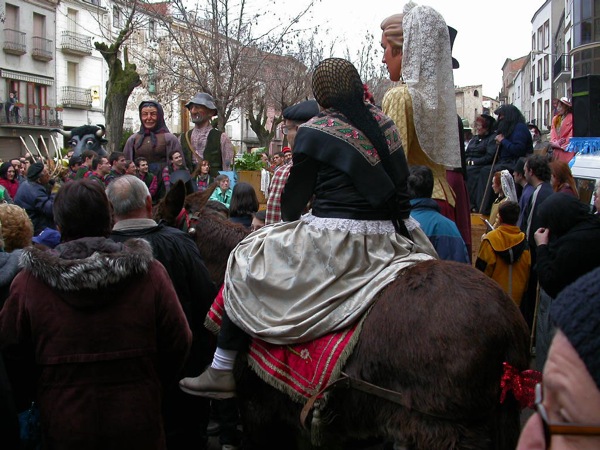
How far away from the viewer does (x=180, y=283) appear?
14.9 ft

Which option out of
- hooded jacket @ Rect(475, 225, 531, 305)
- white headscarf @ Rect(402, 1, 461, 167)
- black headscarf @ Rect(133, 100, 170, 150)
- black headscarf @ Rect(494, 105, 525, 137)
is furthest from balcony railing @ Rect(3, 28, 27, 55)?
white headscarf @ Rect(402, 1, 461, 167)

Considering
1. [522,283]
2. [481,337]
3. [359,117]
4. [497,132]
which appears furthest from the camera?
[497,132]

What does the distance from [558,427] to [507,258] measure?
6.07 m

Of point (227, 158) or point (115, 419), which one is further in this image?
point (227, 158)

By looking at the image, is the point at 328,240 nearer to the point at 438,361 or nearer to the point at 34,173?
the point at 438,361

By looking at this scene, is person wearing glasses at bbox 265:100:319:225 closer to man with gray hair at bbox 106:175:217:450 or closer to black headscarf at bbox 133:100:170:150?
man with gray hair at bbox 106:175:217:450

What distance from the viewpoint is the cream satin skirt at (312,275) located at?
3.56 meters

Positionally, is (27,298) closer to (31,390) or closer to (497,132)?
(31,390)

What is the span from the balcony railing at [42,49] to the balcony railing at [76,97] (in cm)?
A: 271

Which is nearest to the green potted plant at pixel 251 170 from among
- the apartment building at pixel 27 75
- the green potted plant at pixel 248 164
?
the green potted plant at pixel 248 164

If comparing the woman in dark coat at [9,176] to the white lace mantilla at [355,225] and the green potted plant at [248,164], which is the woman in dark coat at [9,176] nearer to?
the green potted plant at [248,164]

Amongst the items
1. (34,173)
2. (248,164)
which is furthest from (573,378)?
(248,164)

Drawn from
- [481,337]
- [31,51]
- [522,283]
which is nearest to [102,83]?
[31,51]

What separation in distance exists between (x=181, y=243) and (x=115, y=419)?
1504 mm
